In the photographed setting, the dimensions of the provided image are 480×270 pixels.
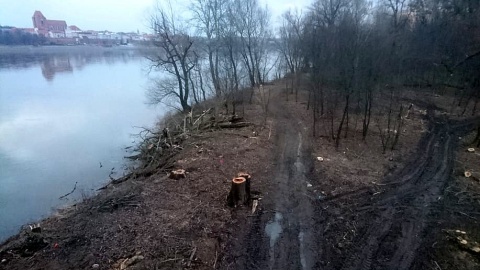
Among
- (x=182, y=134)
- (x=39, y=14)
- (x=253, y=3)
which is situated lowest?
(x=182, y=134)

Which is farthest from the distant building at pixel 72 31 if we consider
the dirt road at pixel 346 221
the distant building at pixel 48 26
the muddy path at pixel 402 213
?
the muddy path at pixel 402 213

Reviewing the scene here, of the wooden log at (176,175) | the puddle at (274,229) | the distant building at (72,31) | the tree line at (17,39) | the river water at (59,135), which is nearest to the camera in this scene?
the puddle at (274,229)

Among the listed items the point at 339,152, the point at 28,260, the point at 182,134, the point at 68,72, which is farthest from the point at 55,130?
the point at 68,72

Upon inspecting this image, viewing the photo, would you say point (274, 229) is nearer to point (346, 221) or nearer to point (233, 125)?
point (346, 221)

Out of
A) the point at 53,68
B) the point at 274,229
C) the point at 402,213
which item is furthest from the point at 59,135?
the point at 53,68

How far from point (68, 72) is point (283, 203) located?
5179cm

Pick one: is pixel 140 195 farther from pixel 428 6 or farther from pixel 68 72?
pixel 68 72

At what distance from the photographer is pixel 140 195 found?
393 inches

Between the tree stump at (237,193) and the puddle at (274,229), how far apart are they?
112cm

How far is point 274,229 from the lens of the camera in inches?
325

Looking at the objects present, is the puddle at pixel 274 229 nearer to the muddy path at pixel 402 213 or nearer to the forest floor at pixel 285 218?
the forest floor at pixel 285 218

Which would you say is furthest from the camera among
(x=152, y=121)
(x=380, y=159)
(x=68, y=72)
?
(x=68, y=72)

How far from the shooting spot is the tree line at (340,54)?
1608 centimetres

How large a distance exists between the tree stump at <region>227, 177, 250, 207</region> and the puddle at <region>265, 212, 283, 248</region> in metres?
1.12
